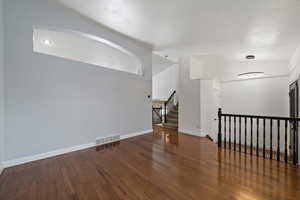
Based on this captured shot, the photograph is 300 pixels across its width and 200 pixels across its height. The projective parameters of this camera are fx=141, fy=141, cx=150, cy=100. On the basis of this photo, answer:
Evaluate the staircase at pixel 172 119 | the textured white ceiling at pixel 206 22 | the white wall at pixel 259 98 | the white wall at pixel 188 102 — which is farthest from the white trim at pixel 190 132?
the textured white ceiling at pixel 206 22

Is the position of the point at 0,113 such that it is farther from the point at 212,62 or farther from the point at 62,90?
the point at 212,62

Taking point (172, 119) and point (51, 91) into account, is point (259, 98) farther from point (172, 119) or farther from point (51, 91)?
point (51, 91)

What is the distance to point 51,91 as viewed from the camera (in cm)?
292

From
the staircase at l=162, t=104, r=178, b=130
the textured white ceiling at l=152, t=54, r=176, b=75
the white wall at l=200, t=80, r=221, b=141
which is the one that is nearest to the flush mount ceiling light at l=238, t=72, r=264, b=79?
the white wall at l=200, t=80, r=221, b=141

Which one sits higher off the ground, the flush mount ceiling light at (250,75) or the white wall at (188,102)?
the flush mount ceiling light at (250,75)

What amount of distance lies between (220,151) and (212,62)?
355 cm

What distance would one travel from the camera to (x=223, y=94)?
20.9 feet

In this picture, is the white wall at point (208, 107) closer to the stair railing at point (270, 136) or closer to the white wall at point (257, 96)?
the stair railing at point (270, 136)

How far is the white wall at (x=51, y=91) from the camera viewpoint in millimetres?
2486

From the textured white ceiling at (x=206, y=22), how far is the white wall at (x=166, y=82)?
152 inches

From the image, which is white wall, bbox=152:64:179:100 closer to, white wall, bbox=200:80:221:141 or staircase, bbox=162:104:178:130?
staircase, bbox=162:104:178:130

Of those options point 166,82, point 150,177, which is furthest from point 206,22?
point 166,82

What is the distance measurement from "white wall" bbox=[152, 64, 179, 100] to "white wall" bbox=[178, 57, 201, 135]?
266cm

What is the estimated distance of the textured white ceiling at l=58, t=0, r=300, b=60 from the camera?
2.60 metres
